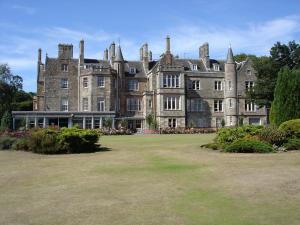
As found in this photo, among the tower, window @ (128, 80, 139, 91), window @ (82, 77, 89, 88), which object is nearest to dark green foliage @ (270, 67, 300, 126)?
the tower

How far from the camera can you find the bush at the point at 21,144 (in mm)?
20797

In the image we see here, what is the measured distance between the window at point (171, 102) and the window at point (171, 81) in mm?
1647

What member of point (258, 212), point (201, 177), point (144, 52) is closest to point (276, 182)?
point (201, 177)

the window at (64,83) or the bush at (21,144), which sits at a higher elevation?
the window at (64,83)

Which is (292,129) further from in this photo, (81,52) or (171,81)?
(81,52)

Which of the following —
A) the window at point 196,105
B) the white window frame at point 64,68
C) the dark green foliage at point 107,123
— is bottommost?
the dark green foliage at point 107,123

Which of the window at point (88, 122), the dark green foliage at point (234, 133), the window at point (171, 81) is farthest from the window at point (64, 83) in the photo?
the dark green foliage at point (234, 133)

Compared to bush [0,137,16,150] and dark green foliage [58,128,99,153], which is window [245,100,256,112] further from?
bush [0,137,16,150]

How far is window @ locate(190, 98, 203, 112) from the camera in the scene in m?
55.5

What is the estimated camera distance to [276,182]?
32.8ft

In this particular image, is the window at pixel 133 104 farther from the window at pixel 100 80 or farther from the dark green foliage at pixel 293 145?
the dark green foliage at pixel 293 145

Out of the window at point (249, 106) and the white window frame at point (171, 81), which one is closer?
the white window frame at point (171, 81)

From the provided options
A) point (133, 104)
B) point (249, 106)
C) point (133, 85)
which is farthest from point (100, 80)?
point (249, 106)

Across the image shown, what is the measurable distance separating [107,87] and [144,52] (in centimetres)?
936
